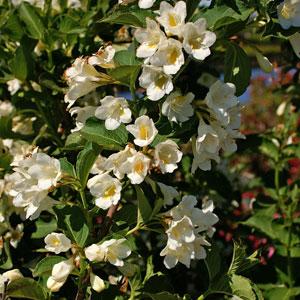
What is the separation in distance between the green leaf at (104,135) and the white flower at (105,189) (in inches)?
2.8

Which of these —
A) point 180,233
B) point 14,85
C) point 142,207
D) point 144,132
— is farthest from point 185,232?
point 14,85

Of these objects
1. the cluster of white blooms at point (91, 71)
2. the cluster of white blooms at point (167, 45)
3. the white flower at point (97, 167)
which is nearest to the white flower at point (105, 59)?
the cluster of white blooms at point (91, 71)

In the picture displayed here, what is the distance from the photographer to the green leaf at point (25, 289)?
139 cm

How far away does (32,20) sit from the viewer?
2.00 m

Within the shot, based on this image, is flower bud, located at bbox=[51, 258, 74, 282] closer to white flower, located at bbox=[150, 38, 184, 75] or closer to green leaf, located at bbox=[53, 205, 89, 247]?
green leaf, located at bbox=[53, 205, 89, 247]

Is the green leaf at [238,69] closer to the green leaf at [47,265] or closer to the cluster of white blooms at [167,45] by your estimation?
the cluster of white blooms at [167,45]

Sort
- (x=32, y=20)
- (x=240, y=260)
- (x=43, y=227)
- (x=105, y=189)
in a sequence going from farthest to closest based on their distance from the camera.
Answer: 1. (x=32, y=20)
2. (x=43, y=227)
3. (x=240, y=260)
4. (x=105, y=189)

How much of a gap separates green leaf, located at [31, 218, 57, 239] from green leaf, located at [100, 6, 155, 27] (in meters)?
0.64

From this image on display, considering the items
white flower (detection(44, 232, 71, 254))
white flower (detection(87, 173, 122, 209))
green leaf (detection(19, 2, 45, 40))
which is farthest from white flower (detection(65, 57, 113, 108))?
green leaf (detection(19, 2, 45, 40))

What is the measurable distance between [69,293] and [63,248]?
584 mm

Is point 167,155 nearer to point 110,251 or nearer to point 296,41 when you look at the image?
point 110,251

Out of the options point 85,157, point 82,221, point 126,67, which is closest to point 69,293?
point 82,221

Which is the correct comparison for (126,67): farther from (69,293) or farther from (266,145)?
(266,145)

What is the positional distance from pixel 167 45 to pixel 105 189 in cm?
33
